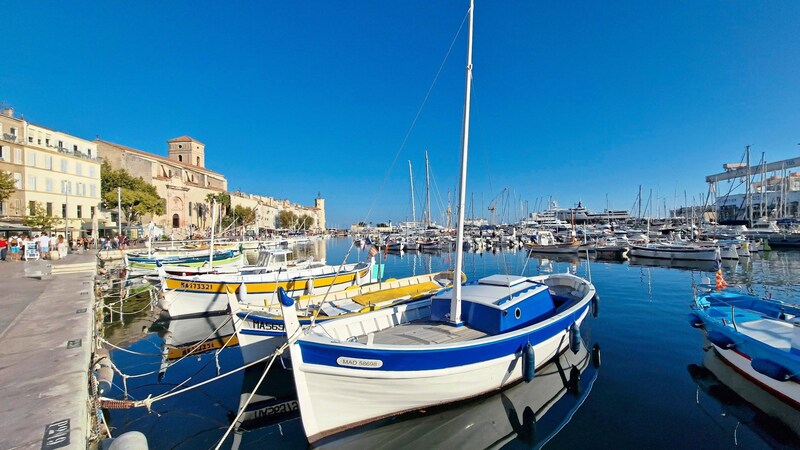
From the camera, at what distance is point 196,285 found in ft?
52.5

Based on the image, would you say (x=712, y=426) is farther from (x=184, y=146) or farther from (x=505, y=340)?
(x=184, y=146)

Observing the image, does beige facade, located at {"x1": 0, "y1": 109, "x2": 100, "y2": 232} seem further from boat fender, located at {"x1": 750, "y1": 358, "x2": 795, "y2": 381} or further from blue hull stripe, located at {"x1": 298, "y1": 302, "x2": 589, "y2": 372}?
boat fender, located at {"x1": 750, "y1": 358, "x2": 795, "y2": 381}

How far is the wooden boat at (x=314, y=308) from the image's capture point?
8758mm

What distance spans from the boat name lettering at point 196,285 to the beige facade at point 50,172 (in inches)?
1243

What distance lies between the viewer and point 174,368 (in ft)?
33.9

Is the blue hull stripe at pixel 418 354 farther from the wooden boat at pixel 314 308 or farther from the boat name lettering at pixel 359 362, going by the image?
the wooden boat at pixel 314 308

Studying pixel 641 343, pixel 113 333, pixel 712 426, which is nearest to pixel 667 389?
pixel 712 426

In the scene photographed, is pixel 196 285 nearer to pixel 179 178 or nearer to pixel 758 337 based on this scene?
pixel 758 337

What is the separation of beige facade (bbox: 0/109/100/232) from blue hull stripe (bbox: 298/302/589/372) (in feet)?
145

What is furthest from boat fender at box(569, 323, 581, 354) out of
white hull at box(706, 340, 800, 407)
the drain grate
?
the drain grate

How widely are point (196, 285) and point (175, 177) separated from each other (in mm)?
77131

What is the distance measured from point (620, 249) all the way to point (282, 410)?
45.9 meters

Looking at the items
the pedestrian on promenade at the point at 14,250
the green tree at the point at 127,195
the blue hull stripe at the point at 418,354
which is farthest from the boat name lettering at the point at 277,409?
the green tree at the point at 127,195

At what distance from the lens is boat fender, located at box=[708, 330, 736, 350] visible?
Result: 25.8ft
